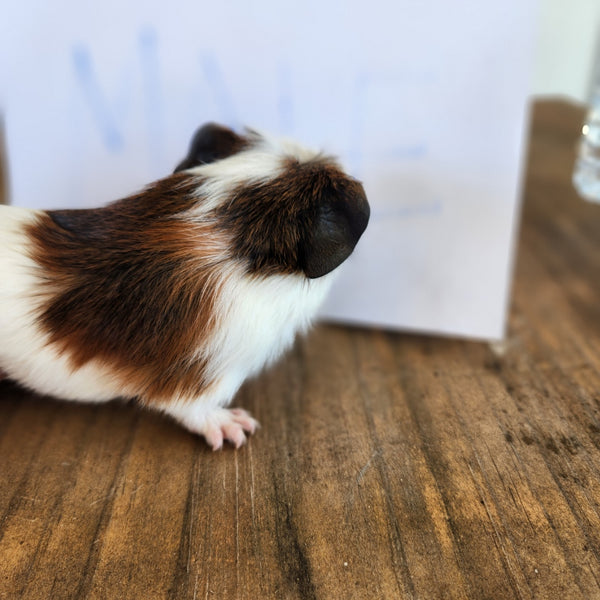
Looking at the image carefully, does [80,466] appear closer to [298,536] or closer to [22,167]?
[298,536]

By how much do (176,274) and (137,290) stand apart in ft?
0.14

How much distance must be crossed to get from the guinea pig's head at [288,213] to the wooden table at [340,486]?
0.75 feet

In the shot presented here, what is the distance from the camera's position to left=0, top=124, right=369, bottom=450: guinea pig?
1.98ft

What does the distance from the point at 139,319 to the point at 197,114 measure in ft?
1.32

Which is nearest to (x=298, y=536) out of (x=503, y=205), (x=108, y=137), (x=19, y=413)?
(x=19, y=413)

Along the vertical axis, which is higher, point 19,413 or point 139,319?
point 139,319

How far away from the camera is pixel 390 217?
0.89 meters

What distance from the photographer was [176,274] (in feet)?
1.98

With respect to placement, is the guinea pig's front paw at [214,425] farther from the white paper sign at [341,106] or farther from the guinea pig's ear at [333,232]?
the white paper sign at [341,106]

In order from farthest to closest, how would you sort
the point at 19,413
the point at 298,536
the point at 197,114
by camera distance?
1. the point at 197,114
2. the point at 19,413
3. the point at 298,536

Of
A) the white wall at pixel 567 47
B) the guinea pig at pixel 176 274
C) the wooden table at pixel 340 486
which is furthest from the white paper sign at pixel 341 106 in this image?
the white wall at pixel 567 47

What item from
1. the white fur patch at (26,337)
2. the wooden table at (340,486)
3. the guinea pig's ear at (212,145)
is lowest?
the wooden table at (340,486)

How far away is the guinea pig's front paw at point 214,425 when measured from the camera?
0.68 m

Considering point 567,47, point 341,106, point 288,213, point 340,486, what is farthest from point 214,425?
point 567,47
